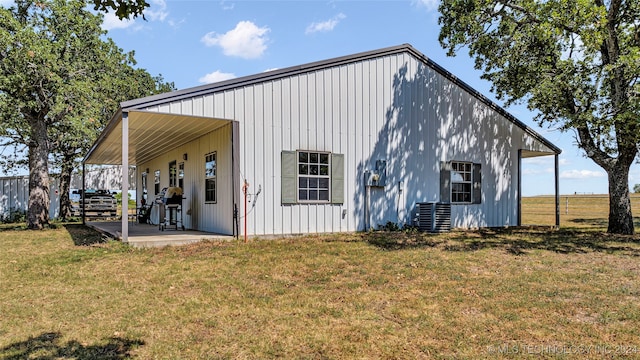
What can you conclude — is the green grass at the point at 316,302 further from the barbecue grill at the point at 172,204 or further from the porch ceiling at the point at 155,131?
the barbecue grill at the point at 172,204

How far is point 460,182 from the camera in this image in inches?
475

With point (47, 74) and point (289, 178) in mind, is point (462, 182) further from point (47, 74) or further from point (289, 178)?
point (47, 74)

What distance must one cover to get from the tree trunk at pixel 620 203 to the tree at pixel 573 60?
0.02 metres

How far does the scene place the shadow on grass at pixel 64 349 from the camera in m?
3.10

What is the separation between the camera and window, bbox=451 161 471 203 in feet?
39.3

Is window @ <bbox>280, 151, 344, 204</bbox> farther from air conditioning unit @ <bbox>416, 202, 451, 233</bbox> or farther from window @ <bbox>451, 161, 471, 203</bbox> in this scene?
window @ <bbox>451, 161, 471, 203</bbox>

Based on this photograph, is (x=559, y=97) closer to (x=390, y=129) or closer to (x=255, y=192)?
(x=390, y=129)

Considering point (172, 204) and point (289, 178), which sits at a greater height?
point (289, 178)

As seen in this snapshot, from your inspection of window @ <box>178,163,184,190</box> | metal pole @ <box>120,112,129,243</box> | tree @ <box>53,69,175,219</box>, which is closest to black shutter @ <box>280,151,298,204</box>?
metal pole @ <box>120,112,129,243</box>

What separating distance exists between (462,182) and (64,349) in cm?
1089

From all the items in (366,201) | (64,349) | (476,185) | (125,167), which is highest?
(125,167)

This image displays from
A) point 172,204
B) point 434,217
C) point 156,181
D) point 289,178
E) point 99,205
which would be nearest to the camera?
point 289,178

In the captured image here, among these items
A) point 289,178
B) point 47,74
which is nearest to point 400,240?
point 289,178

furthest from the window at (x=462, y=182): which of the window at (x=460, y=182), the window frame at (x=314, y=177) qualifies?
the window frame at (x=314, y=177)
